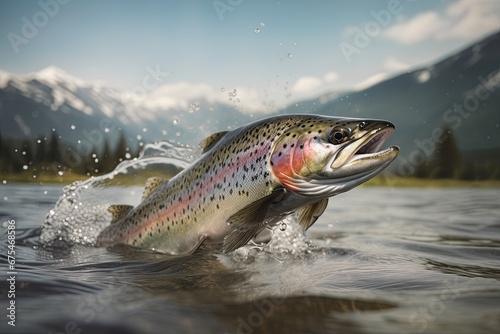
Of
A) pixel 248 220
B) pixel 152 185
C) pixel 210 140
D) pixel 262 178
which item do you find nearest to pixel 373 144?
pixel 262 178

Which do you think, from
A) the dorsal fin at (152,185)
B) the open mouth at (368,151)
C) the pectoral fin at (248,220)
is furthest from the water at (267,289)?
the open mouth at (368,151)

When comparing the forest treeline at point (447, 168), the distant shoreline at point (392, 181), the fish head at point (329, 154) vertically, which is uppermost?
the fish head at point (329, 154)

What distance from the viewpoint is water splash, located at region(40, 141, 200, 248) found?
27.4ft

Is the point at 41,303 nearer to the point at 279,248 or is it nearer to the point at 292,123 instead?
the point at 292,123

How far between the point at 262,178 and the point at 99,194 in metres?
6.16

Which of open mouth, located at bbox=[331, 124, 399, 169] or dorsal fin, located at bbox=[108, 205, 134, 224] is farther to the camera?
dorsal fin, located at bbox=[108, 205, 134, 224]

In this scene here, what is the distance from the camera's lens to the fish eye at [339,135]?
4198 millimetres

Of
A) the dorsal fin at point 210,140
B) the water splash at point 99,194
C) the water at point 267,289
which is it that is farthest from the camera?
the water splash at point 99,194

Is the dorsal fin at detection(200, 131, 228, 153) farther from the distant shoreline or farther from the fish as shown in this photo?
the distant shoreline

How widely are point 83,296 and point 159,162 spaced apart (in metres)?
5.98

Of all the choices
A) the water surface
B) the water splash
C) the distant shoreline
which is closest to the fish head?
the water surface

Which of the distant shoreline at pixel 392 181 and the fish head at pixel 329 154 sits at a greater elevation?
the fish head at pixel 329 154

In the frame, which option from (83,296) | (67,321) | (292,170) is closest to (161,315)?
(67,321)

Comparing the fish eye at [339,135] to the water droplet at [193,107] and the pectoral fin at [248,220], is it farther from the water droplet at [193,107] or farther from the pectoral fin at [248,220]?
the water droplet at [193,107]
